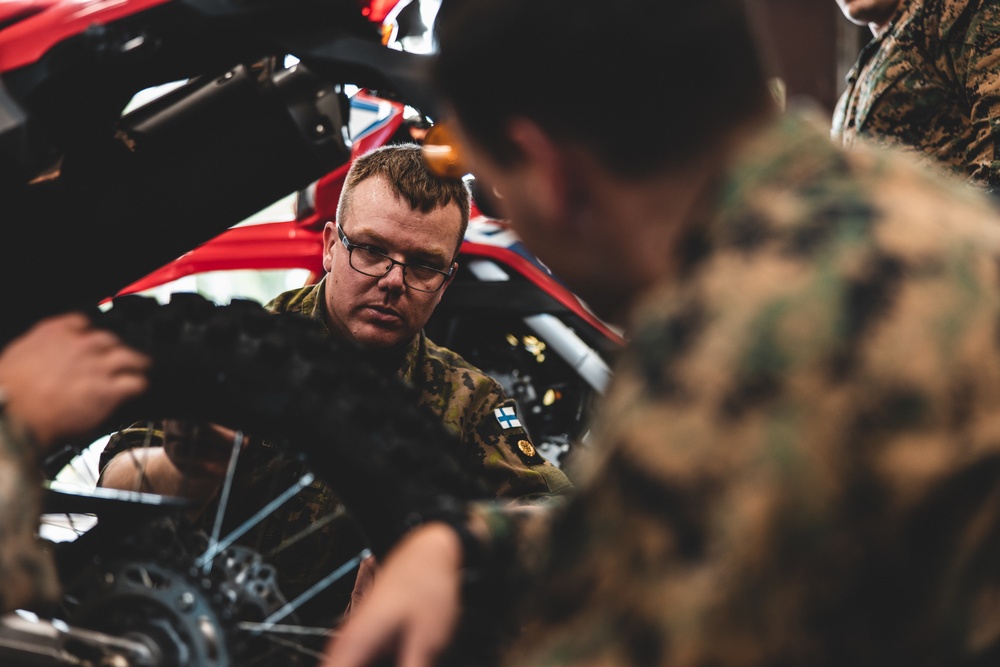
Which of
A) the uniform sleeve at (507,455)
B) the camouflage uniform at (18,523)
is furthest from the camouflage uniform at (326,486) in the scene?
the camouflage uniform at (18,523)

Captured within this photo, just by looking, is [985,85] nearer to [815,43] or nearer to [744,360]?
[744,360]

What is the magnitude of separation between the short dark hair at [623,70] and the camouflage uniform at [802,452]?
0.09 metres

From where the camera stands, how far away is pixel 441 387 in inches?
85.2

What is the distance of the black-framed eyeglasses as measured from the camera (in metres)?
2.22

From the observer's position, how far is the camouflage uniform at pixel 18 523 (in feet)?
3.69

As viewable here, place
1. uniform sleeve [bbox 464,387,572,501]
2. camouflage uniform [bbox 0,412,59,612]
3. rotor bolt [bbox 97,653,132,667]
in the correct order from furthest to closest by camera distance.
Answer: uniform sleeve [bbox 464,387,572,501], rotor bolt [bbox 97,653,132,667], camouflage uniform [bbox 0,412,59,612]

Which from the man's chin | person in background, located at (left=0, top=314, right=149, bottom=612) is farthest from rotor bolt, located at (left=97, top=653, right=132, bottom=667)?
the man's chin

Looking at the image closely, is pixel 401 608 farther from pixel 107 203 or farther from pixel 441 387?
pixel 441 387

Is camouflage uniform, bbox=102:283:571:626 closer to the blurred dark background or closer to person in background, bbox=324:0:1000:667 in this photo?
person in background, bbox=324:0:1000:667

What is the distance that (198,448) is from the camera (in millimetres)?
1600

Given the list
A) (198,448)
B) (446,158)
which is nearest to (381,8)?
(446,158)

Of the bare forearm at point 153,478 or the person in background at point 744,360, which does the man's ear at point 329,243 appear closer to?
the bare forearm at point 153,478

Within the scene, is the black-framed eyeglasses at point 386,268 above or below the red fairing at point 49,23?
below

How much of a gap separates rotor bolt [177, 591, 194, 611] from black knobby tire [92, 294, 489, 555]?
0.67 ft
